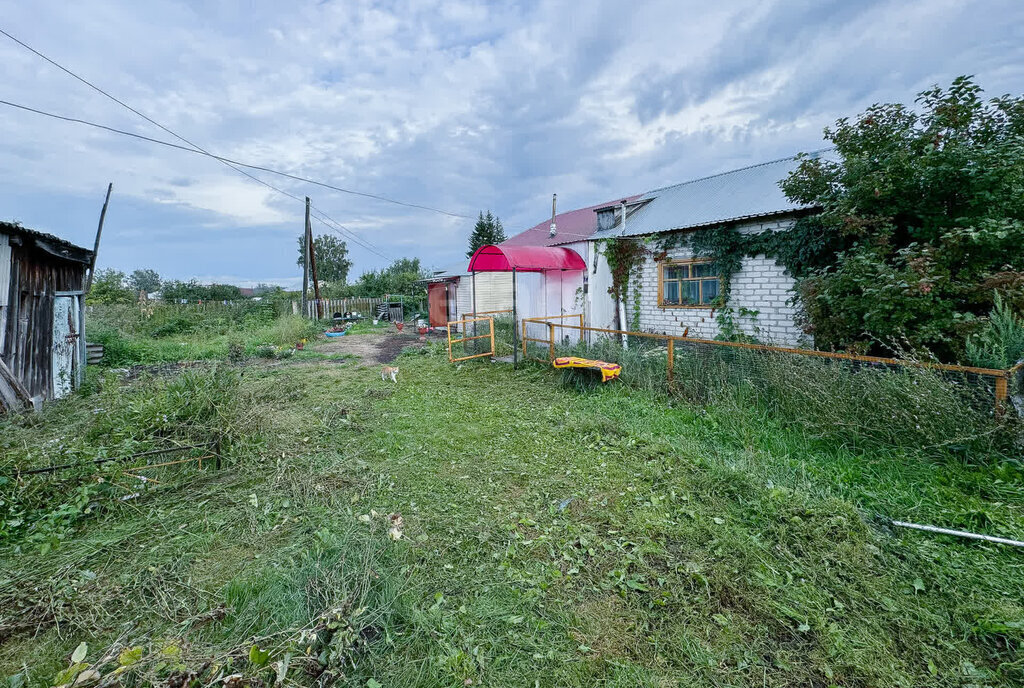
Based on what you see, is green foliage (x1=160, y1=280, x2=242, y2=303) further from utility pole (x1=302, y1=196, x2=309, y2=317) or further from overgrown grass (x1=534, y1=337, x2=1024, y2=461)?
overgrown grass (x1=534, y1=337, x2=1024, y2=461)

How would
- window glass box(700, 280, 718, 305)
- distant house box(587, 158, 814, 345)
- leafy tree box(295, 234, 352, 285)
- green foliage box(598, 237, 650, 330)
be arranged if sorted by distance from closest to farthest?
distant house box(587, 158, 814, 345) → window glass box(700, 280, 718, 305) → green foliage box(598, 237, 650, 330) → leafy tree box(295, 234, 352, 285)

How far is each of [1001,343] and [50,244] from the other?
1218 centimetres

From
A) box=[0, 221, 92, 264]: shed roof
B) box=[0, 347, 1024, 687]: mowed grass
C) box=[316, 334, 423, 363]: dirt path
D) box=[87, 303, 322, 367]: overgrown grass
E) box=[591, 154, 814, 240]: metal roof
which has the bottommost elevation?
box=[0, 347, 1024, 687]: mowed grass

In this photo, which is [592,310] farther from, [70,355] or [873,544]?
[70,355]

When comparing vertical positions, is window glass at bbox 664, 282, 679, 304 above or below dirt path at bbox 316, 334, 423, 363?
above

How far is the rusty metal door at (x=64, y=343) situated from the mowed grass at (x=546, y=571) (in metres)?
3.72

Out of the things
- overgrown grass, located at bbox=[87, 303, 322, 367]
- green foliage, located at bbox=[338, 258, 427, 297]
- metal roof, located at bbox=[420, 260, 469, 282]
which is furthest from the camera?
green foliage, located at bbox=[338, 258, 427, 297]

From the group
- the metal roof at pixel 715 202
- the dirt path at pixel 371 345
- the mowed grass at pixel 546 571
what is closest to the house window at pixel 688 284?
the metal roof at pixel 715 202

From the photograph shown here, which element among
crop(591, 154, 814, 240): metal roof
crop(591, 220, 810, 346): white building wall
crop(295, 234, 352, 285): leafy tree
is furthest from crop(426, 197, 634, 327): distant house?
crop(295, 234, 352, 285): leafy tree

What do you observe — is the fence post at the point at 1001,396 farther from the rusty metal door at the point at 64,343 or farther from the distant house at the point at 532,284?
the rusty metal door at the point at 64,343

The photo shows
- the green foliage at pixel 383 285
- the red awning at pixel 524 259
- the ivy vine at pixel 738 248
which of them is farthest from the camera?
the green foliage at pixel 383 285

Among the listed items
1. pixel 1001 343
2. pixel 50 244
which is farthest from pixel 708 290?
pixel 50 244

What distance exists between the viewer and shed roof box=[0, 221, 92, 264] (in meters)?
5.71

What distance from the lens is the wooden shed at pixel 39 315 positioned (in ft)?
18.9
